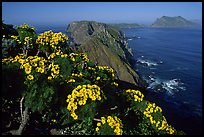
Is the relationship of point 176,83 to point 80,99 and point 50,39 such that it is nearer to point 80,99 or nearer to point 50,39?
point 50,39

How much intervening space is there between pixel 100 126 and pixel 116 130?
1287 millimetres

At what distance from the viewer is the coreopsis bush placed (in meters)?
12.5

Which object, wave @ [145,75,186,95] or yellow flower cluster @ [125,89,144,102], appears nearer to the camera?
yellow flower cluster @ [125,89,144,102]

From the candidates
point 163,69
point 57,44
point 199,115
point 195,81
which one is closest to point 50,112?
point 57,44

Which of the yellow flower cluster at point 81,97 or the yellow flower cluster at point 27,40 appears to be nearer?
the yellow flower cluster at point 81,97

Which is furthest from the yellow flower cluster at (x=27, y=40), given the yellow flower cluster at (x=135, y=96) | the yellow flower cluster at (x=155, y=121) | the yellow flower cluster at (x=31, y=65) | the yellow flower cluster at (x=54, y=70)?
the yellow flower cluster at (x=155, y=121)

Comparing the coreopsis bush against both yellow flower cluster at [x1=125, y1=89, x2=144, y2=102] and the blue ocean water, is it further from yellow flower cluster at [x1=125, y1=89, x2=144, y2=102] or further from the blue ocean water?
the blue ocean water

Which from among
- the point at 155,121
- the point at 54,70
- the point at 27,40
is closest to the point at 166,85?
the point at 27,40

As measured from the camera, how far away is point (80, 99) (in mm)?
12352

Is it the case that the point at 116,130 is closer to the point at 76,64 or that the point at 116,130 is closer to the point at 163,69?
the point at 76,64

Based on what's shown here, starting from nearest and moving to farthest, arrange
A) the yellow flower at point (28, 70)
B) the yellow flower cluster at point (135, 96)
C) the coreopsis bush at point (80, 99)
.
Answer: the coreopsis bush at point (80, 99) → the yellow flower at point (28, 70) → the yellow flower cluster at point (135, 96)

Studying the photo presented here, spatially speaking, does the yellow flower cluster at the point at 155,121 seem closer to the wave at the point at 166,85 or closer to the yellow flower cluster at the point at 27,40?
the yellow flower cluster at the point at 27,40

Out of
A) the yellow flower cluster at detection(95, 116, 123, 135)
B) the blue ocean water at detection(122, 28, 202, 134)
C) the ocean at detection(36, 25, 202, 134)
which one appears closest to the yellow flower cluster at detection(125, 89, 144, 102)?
the yellow flower cluster at detection(95, 116, 123, 135)

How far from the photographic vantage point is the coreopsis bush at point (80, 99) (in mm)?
12477
